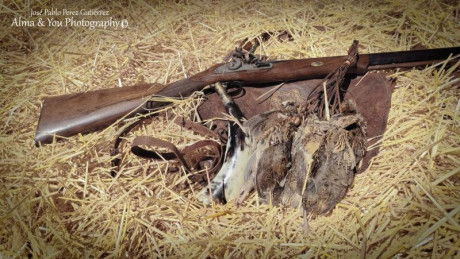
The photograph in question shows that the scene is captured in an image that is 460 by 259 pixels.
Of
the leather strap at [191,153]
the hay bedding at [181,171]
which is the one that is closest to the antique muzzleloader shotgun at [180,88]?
the hay bedding at [181,171]

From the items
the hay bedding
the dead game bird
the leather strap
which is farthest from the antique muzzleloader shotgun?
the dead game bird

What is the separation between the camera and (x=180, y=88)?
9.39 ft

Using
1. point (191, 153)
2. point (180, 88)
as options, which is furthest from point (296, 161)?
point (180, 88)

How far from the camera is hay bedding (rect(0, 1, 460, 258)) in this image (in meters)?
2.11

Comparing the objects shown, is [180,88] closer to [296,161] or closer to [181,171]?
[181,171]

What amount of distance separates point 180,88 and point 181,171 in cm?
70

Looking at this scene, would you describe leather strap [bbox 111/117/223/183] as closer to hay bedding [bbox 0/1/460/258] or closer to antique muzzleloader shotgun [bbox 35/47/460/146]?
hay bedding [bbox 0/1/460/258]

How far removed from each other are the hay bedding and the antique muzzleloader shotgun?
115 millimetres

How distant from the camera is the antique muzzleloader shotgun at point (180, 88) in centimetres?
273

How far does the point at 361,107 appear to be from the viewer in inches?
109

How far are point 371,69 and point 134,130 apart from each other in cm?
203

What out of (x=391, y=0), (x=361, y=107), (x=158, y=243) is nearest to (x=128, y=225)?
(x=158, y=243)

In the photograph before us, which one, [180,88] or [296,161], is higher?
[180,88]

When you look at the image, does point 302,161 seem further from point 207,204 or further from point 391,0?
point 391,0
